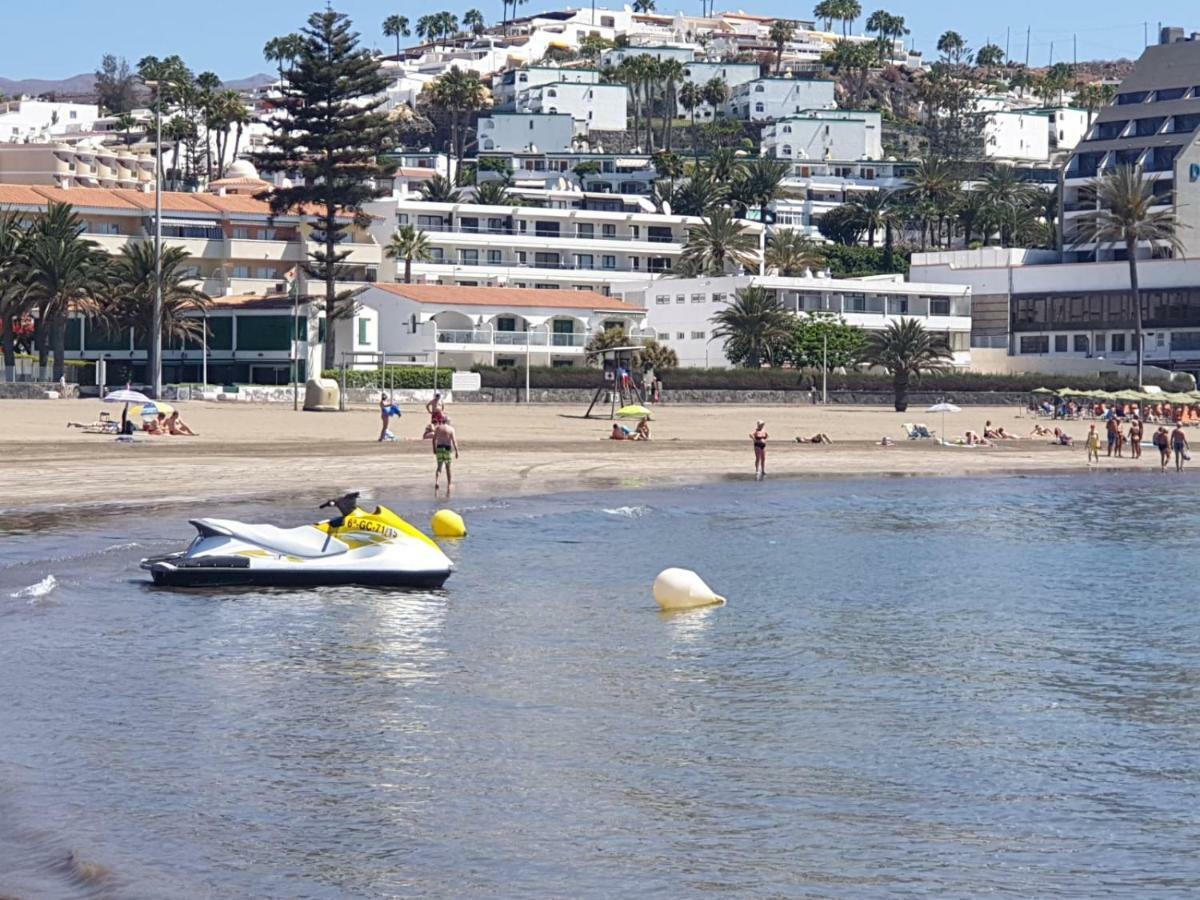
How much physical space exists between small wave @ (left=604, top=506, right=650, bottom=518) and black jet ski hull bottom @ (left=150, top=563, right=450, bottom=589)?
46.1 feet

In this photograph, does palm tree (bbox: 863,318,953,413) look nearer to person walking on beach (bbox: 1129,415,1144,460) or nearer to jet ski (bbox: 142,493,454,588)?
person walking on beach (bbox: 1129,415,1144,460)

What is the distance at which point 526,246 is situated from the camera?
126 m

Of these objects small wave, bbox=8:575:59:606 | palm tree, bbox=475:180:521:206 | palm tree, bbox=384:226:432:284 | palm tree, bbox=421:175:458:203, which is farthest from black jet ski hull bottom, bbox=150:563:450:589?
palm tree, bbox=421:175:458:203

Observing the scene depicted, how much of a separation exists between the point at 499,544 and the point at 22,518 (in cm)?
930

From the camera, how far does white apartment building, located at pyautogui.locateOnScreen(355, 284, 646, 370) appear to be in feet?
316

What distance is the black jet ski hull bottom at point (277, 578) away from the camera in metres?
25.6

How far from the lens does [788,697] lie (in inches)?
763

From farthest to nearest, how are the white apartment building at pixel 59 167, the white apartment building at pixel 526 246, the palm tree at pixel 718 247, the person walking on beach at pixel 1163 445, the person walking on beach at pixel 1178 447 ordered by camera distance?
the white apartment building at pixel 59 167 < the white apartment building at pixel 526 246 < the palm tree at pixel 718 247 < the person walking on beach at pixel 1178 447 < the person walking on beach at pixel 1163 445

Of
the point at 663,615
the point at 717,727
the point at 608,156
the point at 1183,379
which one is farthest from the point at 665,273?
the point at 717,727

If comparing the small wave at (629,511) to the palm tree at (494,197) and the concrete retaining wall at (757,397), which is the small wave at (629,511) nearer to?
the concrete retaining wall at (757,397)

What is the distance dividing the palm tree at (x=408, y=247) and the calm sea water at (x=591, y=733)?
281ft

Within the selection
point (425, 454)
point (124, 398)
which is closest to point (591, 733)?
point (425, 454)

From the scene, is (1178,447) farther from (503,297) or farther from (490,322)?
(503,297)

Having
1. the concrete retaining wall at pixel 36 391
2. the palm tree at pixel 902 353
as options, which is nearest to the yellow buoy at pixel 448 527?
the concrete retaining wall at pixel 36 391
